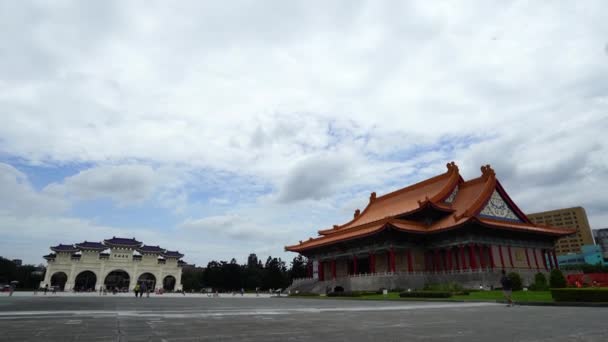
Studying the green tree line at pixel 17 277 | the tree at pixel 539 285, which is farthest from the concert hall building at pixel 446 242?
the green tree line at pixel 17 277

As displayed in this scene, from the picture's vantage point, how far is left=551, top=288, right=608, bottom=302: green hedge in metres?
15.0

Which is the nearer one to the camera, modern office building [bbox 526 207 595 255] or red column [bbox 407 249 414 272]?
red column [bbox 407 249 414 272]

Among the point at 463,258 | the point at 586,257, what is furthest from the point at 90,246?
the point at 586,257

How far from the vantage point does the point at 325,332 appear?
20.9ft

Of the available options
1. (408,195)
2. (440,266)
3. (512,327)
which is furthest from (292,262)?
(512,327)

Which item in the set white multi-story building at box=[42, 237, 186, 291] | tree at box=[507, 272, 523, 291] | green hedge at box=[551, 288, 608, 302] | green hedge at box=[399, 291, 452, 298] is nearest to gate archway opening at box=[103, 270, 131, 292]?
white multi-story building at box=[42, 237, 186, 291]

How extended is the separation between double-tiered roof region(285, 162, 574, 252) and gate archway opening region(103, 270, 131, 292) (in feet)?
140

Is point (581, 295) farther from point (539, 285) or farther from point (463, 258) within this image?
point (463, 258)

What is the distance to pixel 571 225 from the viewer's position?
128 m

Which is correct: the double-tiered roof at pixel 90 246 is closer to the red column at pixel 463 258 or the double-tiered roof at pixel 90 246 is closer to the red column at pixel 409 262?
the red column at pixel 409 262

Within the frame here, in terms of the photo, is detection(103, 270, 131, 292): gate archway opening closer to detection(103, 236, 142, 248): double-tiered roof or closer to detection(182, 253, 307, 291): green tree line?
detection(103, 236, 142, 248): double-tiered roof

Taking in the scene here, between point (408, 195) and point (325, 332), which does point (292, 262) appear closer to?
→ point (408, 195)

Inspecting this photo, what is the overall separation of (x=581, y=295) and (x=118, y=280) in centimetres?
7479

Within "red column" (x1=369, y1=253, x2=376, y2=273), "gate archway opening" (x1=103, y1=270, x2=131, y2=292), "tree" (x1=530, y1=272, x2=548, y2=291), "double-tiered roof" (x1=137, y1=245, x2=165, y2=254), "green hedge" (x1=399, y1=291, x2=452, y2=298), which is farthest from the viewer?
"double-tiered roof" (x1=137, y1=245, x2=165, y2=254)
